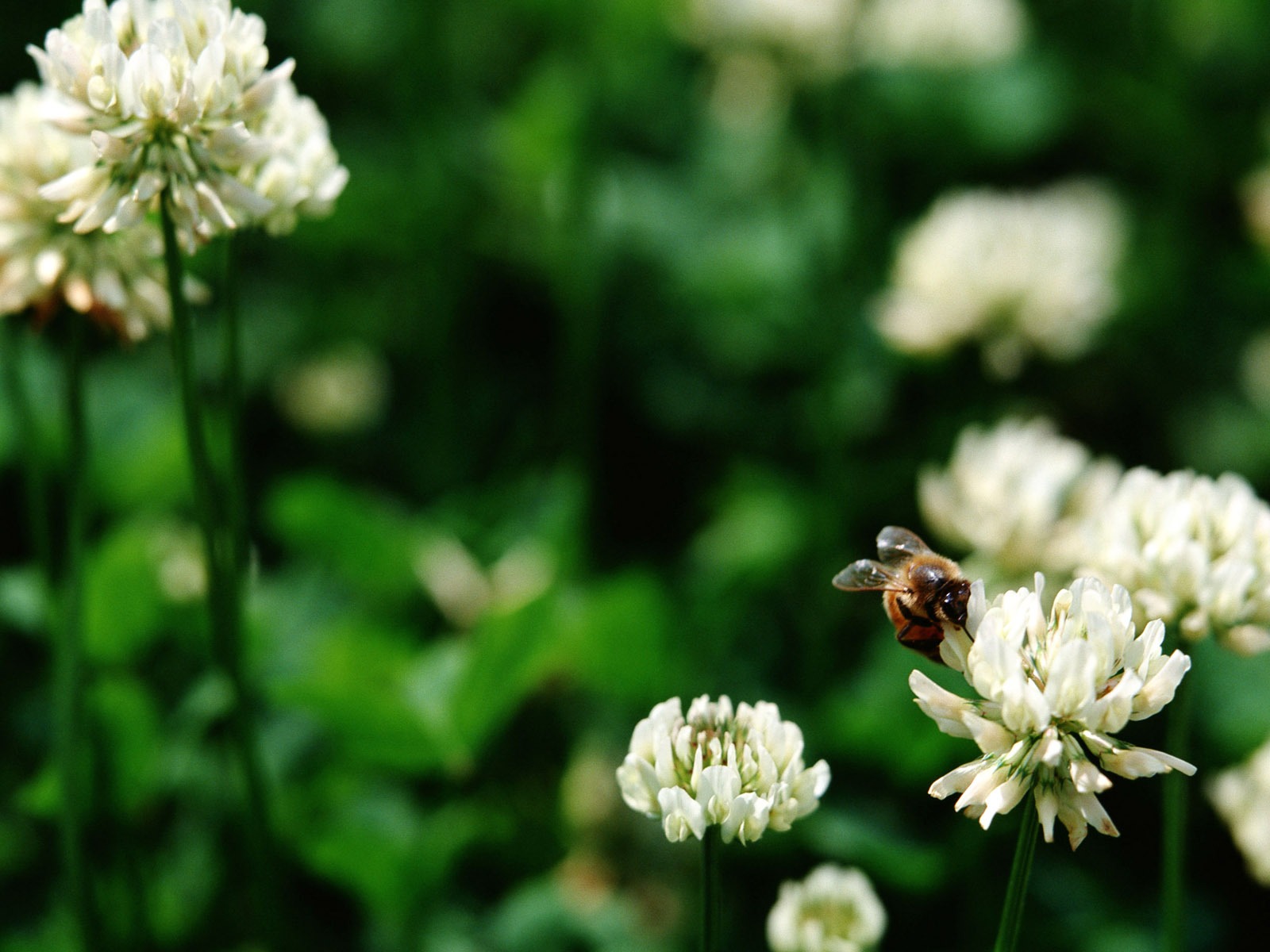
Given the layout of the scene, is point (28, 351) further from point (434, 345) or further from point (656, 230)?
point (656, 230)

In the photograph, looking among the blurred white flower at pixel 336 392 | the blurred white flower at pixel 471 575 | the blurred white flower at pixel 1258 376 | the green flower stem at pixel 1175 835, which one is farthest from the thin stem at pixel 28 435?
the blurred white flower at pixel 1258 376

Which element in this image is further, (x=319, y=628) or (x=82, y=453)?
(x=319, y=628)

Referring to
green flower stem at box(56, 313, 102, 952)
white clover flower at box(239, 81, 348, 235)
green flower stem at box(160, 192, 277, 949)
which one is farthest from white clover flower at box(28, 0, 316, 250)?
green flower stem at box(56, 313, 102, 952)

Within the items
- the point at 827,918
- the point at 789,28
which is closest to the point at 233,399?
the point at 827,918

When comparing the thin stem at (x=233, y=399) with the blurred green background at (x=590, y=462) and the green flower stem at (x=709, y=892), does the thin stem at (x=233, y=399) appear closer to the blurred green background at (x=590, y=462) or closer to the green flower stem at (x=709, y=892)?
the blurred green background at (x=590, y=462)

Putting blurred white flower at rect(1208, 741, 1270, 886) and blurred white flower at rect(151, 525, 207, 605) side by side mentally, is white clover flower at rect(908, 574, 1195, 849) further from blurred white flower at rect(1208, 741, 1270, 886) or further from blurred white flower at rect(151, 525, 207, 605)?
blurred white flower at rect(151, 525, 207, 605)

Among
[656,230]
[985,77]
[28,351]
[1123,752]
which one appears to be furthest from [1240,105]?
[1123,752]
